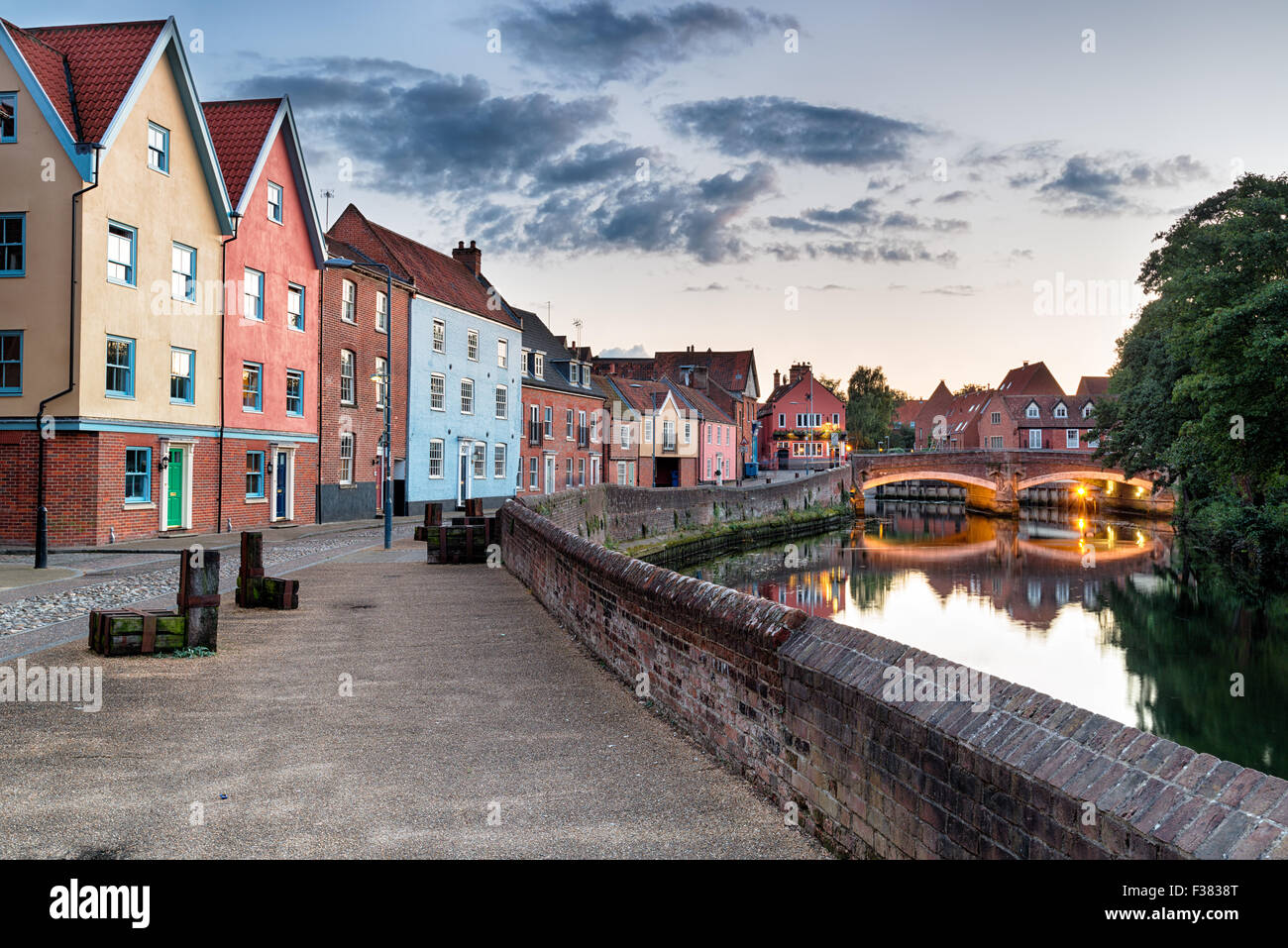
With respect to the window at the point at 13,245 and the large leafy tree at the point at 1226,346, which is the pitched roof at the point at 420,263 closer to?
the window at the point at 13,245

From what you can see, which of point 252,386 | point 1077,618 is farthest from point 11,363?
point 1077,618

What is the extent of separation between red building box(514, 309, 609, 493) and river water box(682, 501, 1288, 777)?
38.4 feet

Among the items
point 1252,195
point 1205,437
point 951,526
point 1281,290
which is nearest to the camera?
point 1281,290

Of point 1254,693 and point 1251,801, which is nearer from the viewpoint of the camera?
point 1251,801

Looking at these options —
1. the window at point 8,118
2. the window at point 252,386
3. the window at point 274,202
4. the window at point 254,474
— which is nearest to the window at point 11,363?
the window at point 8,118

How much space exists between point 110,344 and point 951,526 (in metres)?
55.6

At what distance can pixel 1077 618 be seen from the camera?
27.0 metres

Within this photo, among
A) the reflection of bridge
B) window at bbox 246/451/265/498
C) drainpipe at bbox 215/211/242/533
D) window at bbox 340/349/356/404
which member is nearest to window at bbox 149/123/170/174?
drainpipe at bbox 215/211/242/533

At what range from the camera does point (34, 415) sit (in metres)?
20.4

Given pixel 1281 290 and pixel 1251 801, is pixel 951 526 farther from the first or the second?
pixel 1251 801

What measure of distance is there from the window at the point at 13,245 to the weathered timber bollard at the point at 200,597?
15.2 metres

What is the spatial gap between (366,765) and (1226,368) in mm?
28372

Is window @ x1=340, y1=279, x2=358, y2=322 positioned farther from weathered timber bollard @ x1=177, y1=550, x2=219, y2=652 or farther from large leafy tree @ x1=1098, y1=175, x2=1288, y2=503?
large leafy tree @ x1=1098, y1=175, x2=1288, y2=503
